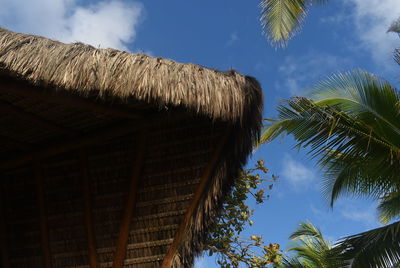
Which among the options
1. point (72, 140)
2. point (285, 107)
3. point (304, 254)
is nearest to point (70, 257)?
point (72, 140)

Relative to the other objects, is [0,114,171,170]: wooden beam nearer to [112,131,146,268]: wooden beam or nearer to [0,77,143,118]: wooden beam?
[112,131,146,268]: wooden beam

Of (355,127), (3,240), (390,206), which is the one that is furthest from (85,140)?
(390,206)

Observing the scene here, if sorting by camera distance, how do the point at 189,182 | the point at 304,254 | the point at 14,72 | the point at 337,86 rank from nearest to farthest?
the point at 14,72 → the point at 189,182 → the point at 337,86 → the point at 304,254

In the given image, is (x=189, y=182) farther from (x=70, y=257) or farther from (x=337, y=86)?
(x=337, y=86)

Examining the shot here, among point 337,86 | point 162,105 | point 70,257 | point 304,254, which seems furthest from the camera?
point 304,254

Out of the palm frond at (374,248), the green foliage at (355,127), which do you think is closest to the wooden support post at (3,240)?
the green foliage at (355,127)

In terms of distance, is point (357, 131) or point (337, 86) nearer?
point (357, 131)

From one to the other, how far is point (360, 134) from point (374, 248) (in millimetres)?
1206

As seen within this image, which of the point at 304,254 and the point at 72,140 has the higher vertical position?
the point at 72,140

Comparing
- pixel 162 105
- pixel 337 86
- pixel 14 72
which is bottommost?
pixel 162 105

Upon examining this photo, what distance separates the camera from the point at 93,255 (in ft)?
13.8

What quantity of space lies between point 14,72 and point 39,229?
1822 millimetres

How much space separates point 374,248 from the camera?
17.5 feet

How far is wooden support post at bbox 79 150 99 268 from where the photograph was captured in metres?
4.20
